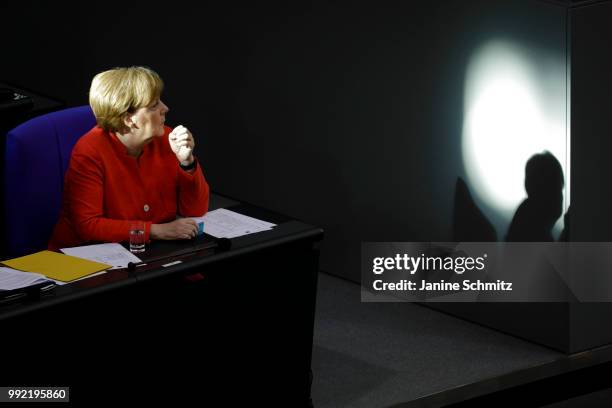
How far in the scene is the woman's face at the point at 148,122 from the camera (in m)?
3.90

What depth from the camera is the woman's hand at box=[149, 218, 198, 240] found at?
12.4ft

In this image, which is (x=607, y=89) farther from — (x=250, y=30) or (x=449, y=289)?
(x=250, y=30)

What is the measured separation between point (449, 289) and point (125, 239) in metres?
1.79

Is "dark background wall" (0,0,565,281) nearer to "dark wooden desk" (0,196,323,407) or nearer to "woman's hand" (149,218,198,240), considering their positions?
"dark wooden desk" (0,196,323,407)

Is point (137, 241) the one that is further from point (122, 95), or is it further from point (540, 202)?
point (540, 202)

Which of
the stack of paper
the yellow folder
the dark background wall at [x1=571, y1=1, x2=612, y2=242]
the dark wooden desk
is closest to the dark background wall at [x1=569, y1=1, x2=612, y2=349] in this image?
the dark background wall at [x1=571, y1=1, x2=612, y2=242]

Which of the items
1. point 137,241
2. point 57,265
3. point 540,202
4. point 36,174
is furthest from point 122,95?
point 540,202

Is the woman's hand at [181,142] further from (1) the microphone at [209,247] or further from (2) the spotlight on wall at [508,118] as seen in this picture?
(2) the spotlight on wall at [508,118]

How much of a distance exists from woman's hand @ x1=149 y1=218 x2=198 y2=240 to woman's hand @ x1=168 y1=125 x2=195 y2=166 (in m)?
0.27

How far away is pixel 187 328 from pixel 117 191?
585 mm

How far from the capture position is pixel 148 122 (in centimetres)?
391

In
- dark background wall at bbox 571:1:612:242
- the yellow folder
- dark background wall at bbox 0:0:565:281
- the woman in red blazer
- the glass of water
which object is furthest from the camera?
dark background wall at bbox 0:0:565:281

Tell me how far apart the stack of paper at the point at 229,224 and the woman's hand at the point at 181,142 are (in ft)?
0.72

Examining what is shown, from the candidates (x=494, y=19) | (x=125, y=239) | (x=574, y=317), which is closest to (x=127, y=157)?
(x=125, y=239)
